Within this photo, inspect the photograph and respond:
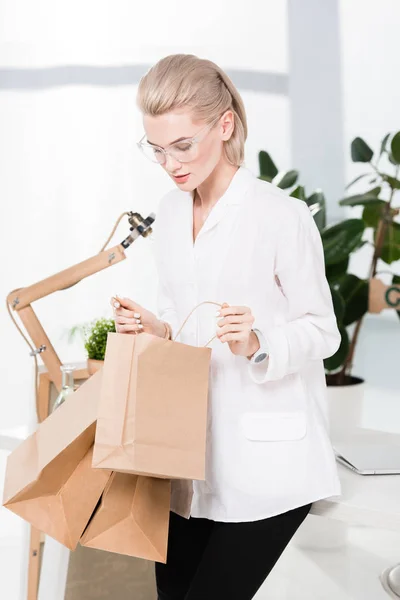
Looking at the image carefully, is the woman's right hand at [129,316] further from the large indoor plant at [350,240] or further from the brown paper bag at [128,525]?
the large indoor plant at [350,240]

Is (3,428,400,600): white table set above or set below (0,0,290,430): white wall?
below

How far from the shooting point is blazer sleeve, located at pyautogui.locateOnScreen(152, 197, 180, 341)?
142 centimetres

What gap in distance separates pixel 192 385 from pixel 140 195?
8.30 ft

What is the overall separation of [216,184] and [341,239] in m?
1.44

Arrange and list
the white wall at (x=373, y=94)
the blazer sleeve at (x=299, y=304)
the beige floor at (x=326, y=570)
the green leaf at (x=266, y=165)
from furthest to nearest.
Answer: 1. the white wall at (x=373, y=94)
2. the green leaf at (x=266, y=165)
3. the beige floor at (x=326, y=570)
4. the blazer sleeve at (x=299, y=304)

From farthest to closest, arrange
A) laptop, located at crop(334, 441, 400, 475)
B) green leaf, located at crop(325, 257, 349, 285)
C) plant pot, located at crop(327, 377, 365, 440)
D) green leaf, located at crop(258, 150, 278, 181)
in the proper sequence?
1. green leaf, located at crop(258, 150, 278, 181)
2. green leaf, located at crop(325, 257, 349, 285)
3. plant pot, located at crop(327, 377, 365, 440)
4. laptop, located at crop(334, 441, 400, 475)

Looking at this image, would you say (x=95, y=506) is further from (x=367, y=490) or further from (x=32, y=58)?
(x=32, y=58)

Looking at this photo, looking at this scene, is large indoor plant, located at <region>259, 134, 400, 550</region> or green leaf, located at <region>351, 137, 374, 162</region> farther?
green leaf, located at <region>351, 137, 374, 162</region>

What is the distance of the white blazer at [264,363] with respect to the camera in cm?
124

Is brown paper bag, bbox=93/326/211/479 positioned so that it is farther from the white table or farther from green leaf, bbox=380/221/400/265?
green leaf, bbox=380/221/400/265

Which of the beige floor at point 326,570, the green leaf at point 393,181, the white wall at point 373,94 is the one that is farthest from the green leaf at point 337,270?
the beige floor at point 326,570

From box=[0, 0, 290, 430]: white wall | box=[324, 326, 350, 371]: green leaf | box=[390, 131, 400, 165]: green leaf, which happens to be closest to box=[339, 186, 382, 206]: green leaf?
box=[390, 131, 400, 165]: green leaf

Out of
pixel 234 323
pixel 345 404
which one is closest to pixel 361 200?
pixel 345 404

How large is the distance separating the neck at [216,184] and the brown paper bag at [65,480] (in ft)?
1.24
